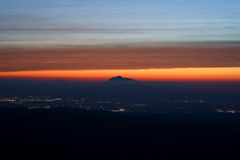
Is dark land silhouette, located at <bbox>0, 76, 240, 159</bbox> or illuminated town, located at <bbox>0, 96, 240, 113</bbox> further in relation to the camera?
illuminated town, located at <bbox>0, 96, 240, 113</bbox>

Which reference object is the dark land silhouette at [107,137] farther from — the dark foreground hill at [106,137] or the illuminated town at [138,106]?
the illuminated town at [138,106]

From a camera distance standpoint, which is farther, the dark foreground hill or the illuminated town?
the illuminated town

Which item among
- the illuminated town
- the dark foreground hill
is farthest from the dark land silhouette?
the illuminated town

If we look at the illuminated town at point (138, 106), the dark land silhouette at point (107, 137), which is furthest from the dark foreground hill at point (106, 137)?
the illuminated town at point (138, 106)

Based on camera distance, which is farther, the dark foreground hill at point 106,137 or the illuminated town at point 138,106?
the illuminated town at point 138,106

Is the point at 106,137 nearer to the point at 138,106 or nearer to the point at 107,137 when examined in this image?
the point at 107,137

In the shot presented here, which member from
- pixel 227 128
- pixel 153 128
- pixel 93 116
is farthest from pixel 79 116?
pixel 227 128

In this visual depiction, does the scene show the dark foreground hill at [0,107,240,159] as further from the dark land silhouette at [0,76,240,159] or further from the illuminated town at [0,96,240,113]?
the illuminated town at [0,96,240,113]

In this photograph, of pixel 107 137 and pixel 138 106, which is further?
pixel 138 106

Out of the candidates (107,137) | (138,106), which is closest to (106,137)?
(107,137)

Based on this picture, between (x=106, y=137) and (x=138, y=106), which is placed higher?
(x=106, y=137)
